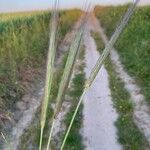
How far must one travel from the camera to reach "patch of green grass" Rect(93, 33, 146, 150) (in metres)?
8.23

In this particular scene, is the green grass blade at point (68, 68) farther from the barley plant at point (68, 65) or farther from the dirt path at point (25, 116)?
the dirt path at point (25, 116)

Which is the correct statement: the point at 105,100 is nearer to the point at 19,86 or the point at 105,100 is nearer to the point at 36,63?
the point at 19,86

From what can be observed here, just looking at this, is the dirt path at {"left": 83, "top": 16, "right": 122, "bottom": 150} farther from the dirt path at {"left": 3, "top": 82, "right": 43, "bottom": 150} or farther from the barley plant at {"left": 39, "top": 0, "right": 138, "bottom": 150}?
the barley plant at {"left": 39, "top": 0, "right": 138, "bottom": 150}

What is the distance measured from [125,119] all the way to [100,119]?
25.3 inches

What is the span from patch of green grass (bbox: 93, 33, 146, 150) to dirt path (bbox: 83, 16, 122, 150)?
0.11 m

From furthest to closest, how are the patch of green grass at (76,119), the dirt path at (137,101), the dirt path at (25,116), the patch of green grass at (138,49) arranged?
the patch of green grass at (138,49) → the dirt path at (137,101) → the dirt path at (25,116) → the patch of green grass at (76,119)

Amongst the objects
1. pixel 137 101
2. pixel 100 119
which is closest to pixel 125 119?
pixel 100 119

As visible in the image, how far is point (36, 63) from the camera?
1491 cm

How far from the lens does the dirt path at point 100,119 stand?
858cm

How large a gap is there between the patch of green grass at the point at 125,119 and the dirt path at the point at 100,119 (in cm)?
11

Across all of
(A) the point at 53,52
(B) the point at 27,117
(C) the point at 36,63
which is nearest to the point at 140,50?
(C) the point at 36,63

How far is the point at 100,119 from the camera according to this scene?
9898mm

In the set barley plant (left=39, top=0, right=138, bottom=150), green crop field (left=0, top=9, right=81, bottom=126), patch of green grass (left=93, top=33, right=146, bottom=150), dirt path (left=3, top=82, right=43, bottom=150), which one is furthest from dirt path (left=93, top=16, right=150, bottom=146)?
barley plant (left=39, top=0, right=138, bottom=150)

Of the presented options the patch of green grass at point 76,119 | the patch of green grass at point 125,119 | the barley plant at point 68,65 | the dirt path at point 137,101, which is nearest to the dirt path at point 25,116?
the patch of green grass at point 76,119
